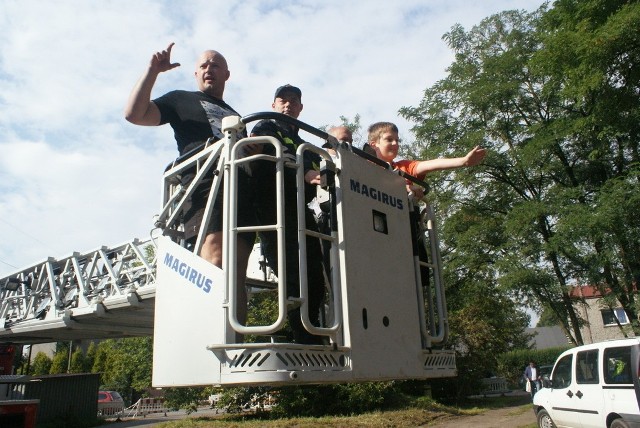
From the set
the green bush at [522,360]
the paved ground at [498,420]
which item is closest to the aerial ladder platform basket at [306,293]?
the paved ground at [498,420]

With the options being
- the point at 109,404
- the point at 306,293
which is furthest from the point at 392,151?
the point at 109,404

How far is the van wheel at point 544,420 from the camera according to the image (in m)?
12.6

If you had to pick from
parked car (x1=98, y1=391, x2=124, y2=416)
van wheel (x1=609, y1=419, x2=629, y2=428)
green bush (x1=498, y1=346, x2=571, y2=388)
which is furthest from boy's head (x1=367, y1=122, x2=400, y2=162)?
green bush (x1=498, y1=346, x2=571, y2=388)

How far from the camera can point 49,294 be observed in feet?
45.3

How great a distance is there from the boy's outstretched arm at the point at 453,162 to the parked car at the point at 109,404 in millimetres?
29777

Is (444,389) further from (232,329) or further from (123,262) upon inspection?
(232,329)

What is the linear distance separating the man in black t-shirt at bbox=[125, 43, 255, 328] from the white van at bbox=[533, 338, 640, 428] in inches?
330

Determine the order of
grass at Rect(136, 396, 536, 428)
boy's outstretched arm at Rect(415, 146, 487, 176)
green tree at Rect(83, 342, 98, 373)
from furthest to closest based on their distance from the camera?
green tree at Rect(83, 342, 98, 373), grass at Rect(136, 396, 536, 428), boy's outstretched arm at Rect(415, 146, 487, 176)

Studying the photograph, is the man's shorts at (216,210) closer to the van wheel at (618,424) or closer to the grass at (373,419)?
the van wheel at (618,424)


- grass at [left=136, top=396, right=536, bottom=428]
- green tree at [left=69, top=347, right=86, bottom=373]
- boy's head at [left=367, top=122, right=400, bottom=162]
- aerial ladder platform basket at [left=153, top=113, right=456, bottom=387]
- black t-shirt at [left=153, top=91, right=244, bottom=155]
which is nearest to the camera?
aerial ladder platform basket at [left=153, top=113, right=456, bottom=387]

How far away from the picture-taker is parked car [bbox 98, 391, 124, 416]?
94.9 feet

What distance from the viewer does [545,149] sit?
17.8 meters

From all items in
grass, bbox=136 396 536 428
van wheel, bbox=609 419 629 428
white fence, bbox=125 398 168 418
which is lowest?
white fence, bbox=125 398 168 418

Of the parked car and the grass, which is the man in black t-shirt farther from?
the parked car
